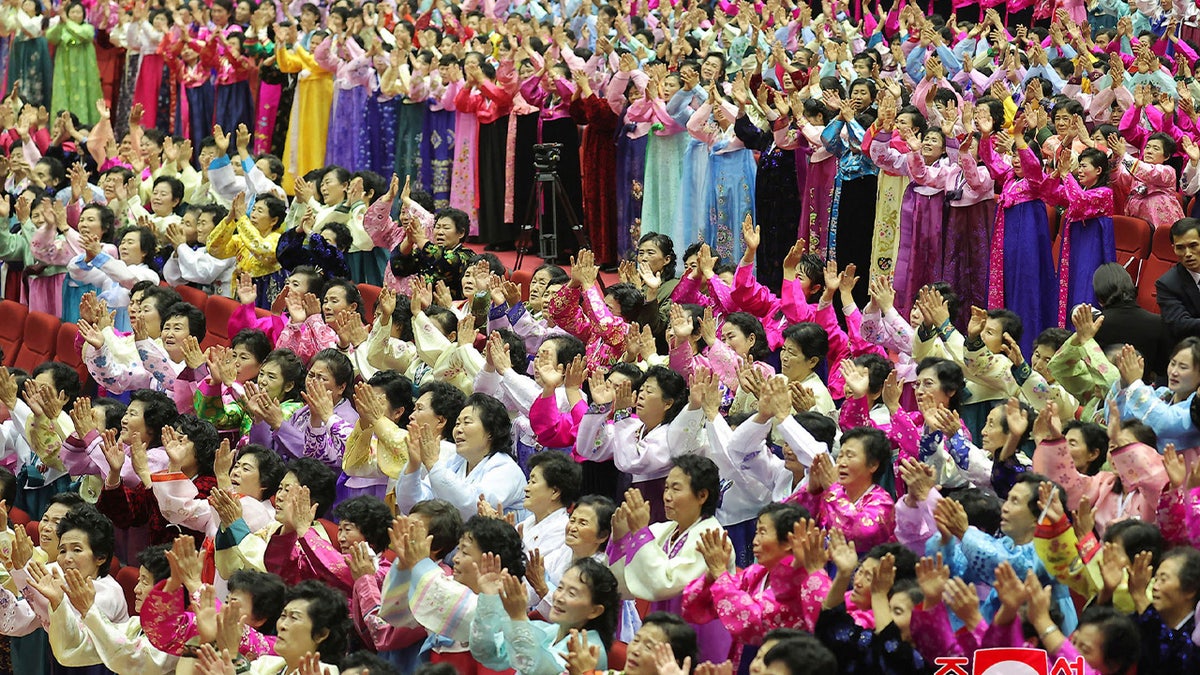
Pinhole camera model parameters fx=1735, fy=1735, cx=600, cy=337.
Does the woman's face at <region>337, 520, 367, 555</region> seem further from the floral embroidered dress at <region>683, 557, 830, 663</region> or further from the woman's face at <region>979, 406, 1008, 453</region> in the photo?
the woman's face at <region>979, 406, 1008, 453</region>

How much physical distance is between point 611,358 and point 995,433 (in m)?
1.71

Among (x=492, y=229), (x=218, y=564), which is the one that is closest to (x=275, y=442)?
(x=218, y=564)

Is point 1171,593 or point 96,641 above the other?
point 1171,593

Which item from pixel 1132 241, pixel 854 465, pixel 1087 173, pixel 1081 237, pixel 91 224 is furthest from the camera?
pixel 91 224

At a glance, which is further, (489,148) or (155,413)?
(489,148)

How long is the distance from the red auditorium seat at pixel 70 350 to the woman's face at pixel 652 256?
223 cm

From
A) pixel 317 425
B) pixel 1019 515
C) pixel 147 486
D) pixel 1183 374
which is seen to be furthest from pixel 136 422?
pixel 1183 374

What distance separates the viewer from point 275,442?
5621 millimetres

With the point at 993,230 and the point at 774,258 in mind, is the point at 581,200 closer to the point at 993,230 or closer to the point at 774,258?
the point at 774,258

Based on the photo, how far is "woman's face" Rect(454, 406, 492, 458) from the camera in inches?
198

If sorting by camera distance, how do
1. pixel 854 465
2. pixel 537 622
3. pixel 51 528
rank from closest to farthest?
pixel 537 622 → pixel 854 465 → pixel 51 528

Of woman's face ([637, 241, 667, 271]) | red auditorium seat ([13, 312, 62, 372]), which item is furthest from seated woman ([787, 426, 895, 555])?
red auditorium seat ([13, 312, 62, 372])

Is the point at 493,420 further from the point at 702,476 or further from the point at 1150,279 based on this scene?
the point at 1150,279

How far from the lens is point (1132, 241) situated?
7121 millimetres
